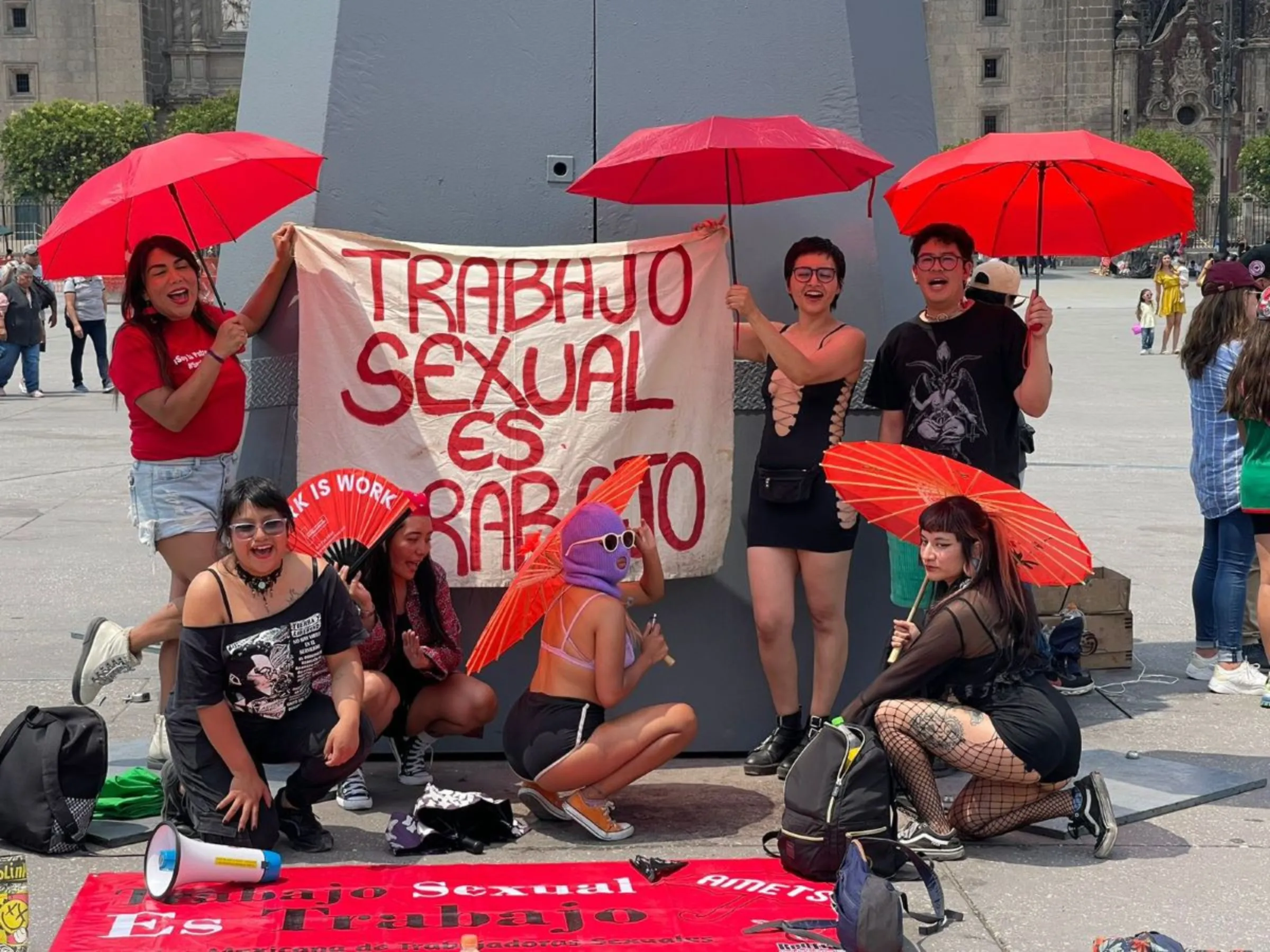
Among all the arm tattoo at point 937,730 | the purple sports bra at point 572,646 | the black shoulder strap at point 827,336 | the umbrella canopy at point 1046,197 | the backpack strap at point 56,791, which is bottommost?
the backpack strap at point 56,791

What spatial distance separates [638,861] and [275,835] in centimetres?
106

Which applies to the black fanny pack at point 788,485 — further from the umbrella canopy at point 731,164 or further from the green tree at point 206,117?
the green tree at point 206,117

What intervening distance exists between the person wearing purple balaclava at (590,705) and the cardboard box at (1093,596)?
2.71 metres

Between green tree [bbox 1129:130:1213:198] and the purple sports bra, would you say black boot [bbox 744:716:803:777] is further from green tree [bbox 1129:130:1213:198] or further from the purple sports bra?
green tree [bbox 1129:130:1213:198]

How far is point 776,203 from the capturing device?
618 cm

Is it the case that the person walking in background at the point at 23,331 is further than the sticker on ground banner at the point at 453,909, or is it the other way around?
the person walking in background at the point at 23,331

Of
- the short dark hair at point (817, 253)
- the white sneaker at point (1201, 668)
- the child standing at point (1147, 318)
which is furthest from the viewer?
the child standing at point (1147, 318)

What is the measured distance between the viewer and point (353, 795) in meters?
5.59

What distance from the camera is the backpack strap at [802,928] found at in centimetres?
440

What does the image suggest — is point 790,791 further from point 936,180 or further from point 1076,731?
point 936,180

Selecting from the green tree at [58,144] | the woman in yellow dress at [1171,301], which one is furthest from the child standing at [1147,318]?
the green tree at [58,144]

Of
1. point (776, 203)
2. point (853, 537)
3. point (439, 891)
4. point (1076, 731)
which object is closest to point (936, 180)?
point (776, 203)

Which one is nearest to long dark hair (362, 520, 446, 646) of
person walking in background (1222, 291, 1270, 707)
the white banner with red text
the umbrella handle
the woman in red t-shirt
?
the white banner with red text

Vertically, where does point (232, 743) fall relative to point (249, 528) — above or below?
below
